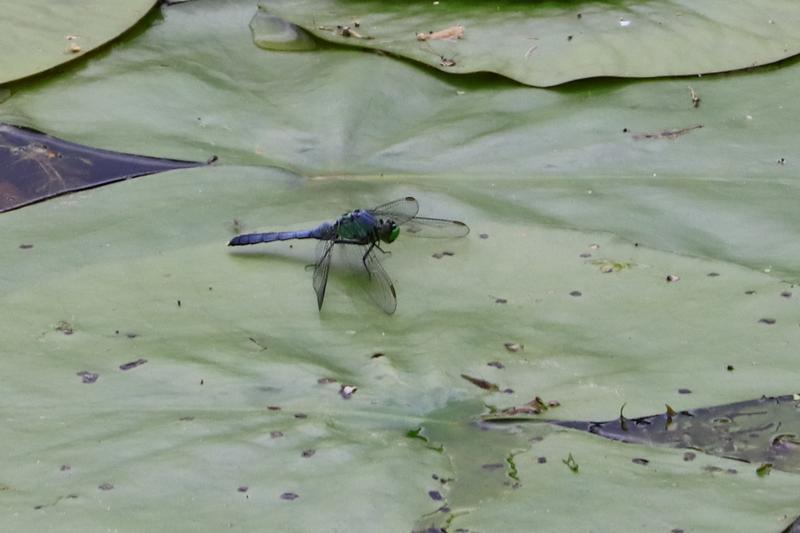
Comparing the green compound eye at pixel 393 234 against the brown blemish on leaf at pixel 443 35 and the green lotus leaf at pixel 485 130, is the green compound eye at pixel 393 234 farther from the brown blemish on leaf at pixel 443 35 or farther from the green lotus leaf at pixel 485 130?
the brown blemish on leaf at pixel 443 35

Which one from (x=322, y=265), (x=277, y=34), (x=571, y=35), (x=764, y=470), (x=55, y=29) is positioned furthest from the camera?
(x=277, y=34)

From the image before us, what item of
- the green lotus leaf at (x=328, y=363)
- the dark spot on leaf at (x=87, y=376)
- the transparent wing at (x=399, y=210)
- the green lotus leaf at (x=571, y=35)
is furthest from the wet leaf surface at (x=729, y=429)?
the green lotus leaf at (x=571, y=35)

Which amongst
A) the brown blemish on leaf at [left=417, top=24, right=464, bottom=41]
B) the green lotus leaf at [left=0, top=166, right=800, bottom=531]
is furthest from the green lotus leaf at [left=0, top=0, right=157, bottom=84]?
the brown blemish on leaf at [left=417, top=24, right=464, bottom=41]

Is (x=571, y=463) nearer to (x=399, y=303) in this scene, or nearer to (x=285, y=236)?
(x=399, y=303)

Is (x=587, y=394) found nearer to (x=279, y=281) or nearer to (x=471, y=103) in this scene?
(x=279, y=281)

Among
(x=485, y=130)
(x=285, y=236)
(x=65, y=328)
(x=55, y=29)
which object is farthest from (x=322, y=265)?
(x=55, y=29)

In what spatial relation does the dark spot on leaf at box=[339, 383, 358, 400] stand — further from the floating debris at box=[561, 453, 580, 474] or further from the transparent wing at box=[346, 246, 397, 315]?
the floating debris at box=[561, 453, 580, 474]
